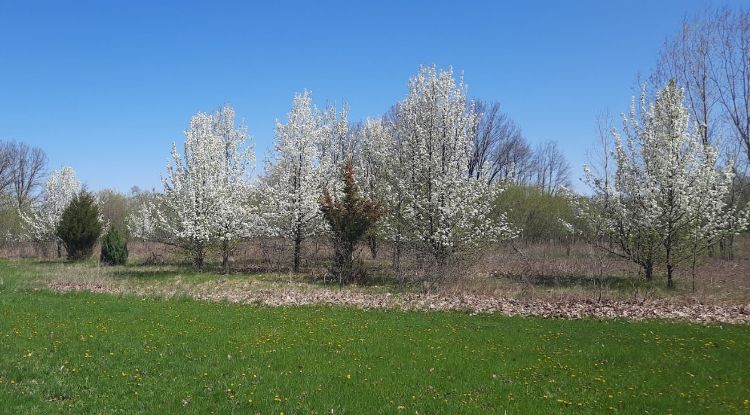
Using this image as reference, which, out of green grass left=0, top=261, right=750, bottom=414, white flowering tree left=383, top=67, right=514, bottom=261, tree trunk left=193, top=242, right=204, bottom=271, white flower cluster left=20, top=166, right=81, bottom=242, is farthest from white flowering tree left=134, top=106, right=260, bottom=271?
white flower cluster left=20, top=166, right=81, bottom=242

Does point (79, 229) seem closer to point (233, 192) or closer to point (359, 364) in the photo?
point (233, 192)

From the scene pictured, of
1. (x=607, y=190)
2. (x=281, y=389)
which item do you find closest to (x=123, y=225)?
(x=607, y=190)

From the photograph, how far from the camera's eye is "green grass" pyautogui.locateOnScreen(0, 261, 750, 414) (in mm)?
6855

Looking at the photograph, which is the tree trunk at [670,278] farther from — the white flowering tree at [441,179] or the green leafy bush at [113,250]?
the green leafy bush at [113,250]

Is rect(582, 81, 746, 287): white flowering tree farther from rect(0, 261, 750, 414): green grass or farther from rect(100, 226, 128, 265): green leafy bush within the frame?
rect(100, 226, 128, 265): green leafy bush

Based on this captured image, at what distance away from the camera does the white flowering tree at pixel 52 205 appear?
41531 millimetres

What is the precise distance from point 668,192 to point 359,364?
1899 centimetres

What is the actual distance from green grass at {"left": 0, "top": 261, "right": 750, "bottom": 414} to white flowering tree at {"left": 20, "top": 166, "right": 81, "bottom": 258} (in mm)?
32226

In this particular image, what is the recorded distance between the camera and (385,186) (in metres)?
25.8

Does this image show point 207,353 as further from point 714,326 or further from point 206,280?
point 206,280

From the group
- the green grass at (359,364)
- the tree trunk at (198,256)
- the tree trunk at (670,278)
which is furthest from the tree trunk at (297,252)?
the tree trunk at (670,278)

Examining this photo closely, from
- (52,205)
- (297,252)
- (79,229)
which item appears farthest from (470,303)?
(52,205)

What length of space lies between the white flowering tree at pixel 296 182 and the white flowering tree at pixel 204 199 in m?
1.38

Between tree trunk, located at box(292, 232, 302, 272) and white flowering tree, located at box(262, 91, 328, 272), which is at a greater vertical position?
white flowering tree, located at box(262, 91, 328, 272)
